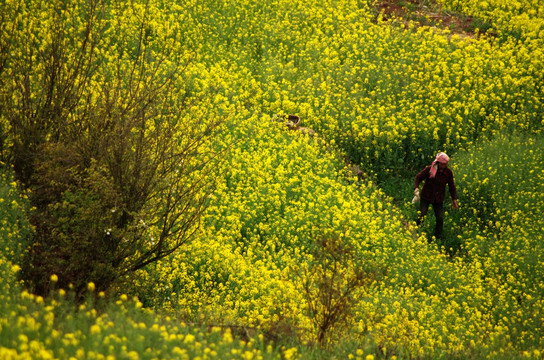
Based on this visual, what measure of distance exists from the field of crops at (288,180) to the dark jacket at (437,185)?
2.62 feet

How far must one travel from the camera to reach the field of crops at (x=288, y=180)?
6555 millimetres

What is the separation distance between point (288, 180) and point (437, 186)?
2954mm

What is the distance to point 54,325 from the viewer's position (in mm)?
4711

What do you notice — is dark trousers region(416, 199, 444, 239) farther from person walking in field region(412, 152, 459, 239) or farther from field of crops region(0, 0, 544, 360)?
field of crops region(0, 0, 544, 360)

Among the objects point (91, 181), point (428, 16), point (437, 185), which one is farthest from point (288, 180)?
point (428, 16)

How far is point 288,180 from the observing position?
37.9ft

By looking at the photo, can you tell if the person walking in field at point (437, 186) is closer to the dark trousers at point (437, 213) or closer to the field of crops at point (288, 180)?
the dark trousers at point (437, 213)

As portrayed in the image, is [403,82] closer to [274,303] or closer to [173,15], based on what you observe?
[173,15]

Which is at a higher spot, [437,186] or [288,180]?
[437,186]

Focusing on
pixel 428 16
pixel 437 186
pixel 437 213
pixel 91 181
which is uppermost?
pixel 428 16

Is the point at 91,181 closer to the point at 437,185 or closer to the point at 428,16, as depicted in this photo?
the point at 437,185

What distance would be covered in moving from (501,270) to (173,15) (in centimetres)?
1128

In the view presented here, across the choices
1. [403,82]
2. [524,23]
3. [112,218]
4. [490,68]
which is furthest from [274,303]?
[524,23]

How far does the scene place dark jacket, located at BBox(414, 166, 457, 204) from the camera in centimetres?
1103
